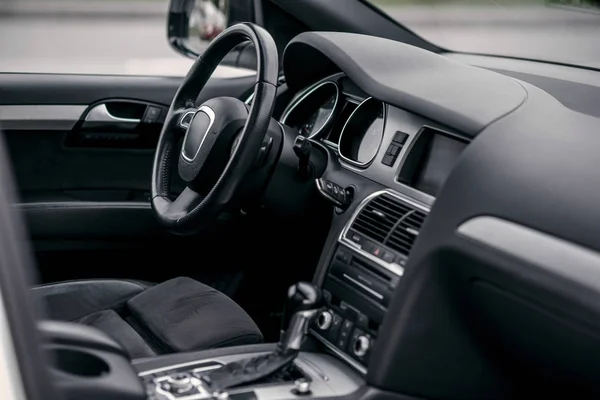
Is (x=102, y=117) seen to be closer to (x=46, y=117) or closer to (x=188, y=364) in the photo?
(x=46, y=117)

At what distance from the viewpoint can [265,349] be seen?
1.82m

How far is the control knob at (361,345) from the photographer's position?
177 cm

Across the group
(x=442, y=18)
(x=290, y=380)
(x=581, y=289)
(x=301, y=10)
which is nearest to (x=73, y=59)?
(x=301, y=10)

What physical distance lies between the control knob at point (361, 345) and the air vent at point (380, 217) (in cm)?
19

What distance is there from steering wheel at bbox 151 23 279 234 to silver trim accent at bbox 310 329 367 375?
1.11ft

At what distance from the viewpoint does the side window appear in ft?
9.95

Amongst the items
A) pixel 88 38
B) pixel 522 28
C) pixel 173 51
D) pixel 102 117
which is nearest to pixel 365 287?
pixel 102 117

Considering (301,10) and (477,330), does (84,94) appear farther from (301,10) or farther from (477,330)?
(477,330)

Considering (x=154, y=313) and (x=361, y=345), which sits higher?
(x=361, y=345)

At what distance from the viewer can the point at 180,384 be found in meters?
1.64

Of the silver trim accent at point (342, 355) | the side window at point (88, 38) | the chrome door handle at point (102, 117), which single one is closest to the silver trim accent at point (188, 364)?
the silver trim accent at point (342, 355)

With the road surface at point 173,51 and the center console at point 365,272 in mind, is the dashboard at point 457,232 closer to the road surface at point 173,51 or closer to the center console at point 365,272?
the center console at point 365,272

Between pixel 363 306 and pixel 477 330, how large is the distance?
0.23 meters

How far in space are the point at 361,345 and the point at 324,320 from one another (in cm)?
14
